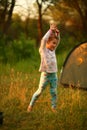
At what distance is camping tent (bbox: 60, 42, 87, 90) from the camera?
12.8 meters

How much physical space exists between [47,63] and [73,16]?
35.5 m

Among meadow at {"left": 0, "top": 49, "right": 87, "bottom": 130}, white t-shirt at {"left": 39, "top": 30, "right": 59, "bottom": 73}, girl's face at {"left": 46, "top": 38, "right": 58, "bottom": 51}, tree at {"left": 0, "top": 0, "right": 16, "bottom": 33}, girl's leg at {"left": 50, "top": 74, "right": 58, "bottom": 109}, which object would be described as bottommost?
meadow at {"left": 0, "top": 49, "right": 87, "bottom": 130}

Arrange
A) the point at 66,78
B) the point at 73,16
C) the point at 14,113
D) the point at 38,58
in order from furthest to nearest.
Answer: the point at 73,16
the point at 38,58
the point at 66,78
the point at 14,113

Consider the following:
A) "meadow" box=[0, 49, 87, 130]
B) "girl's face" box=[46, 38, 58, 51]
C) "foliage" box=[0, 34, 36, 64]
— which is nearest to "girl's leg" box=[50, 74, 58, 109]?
"meadow" box=[0, 49, 87, 130]

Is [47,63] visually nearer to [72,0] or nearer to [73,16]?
[72,0]

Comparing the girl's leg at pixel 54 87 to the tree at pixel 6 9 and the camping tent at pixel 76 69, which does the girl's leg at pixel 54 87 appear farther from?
the tree at pixel 6 9

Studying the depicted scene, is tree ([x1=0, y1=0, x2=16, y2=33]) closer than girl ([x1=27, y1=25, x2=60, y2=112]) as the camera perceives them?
No

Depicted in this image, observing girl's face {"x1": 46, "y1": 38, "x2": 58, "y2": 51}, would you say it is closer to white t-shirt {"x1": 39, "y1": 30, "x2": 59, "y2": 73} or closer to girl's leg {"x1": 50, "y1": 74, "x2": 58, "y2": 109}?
white t-shirt {"x1": 39, "y1": 30, "x2": 59, "y2": 73}

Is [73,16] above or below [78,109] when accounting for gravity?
above

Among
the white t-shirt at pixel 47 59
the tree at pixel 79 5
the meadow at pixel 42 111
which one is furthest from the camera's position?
the tree at pixel 79 5

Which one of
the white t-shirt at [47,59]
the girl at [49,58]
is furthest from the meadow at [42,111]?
the white t-shirt at [47,59]

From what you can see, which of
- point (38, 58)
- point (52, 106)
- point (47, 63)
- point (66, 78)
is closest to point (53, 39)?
point (47, 63)

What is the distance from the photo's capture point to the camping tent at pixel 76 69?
12836mm

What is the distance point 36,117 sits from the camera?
8898 millimetres
